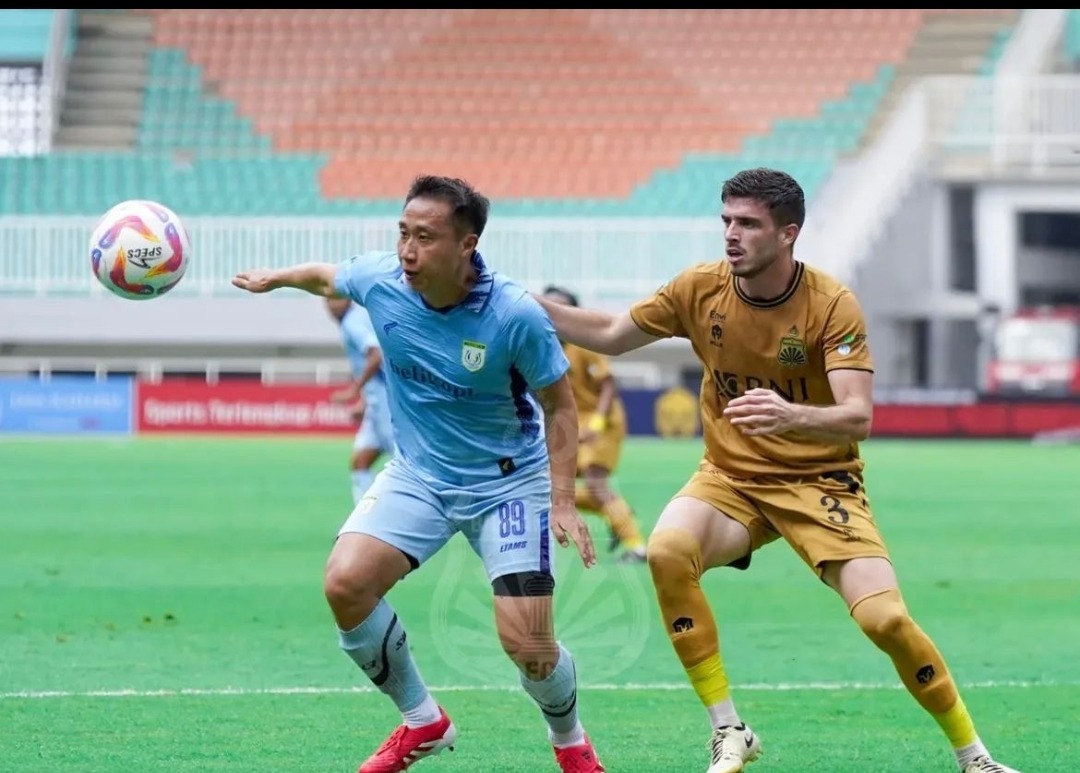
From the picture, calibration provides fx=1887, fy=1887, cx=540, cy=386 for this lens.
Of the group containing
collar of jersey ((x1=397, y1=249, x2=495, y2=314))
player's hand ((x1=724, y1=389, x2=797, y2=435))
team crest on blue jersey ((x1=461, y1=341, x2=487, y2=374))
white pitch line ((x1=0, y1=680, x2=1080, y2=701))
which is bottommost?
white pitch line ((x1=0, y1=680, x2=1080, y2=701))

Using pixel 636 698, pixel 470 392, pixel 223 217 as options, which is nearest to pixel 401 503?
pixel 470 392

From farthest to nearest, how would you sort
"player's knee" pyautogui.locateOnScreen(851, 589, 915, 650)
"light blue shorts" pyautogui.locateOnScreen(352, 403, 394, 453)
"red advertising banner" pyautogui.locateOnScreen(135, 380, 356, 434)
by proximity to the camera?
"red advertising banner" pyautogui.locateOnScreen(135, 380, 356, 434)
"light blue shorts" pyautogui.locateOnScreen(352, 403, 394, 453)
"player's knee" pyautogui.locateOnScreen(851, 589, 915, 650)

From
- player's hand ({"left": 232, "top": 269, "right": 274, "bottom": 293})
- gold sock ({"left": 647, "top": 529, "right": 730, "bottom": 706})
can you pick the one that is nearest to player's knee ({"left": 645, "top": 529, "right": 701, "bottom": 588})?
gold sock ({"left": 647, "top": 529, "right": 730, "bottom": 706})

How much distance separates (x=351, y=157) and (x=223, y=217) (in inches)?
150

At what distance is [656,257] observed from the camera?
3325 centimetres

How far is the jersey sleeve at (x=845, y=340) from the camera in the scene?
21.1 feet

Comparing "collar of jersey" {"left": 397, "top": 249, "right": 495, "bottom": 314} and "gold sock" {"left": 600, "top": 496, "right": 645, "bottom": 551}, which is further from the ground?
"collar of jersey" {"left": 397, "top": 249, "right": 495, "bottom": 314}

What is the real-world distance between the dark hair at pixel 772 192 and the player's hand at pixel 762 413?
0.74m

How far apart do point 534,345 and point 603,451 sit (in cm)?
754

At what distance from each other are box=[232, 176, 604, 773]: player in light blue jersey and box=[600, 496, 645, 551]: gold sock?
637 cm

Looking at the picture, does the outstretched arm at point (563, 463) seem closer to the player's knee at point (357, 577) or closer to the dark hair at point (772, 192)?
the player's knee at point (357, 577)

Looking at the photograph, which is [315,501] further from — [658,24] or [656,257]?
[658,24]

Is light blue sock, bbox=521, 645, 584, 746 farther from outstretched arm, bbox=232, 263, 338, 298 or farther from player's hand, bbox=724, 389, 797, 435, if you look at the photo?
outstretched arm, bbox=232, 263, 338, 298

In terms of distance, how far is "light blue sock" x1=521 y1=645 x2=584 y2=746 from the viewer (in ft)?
21.2
